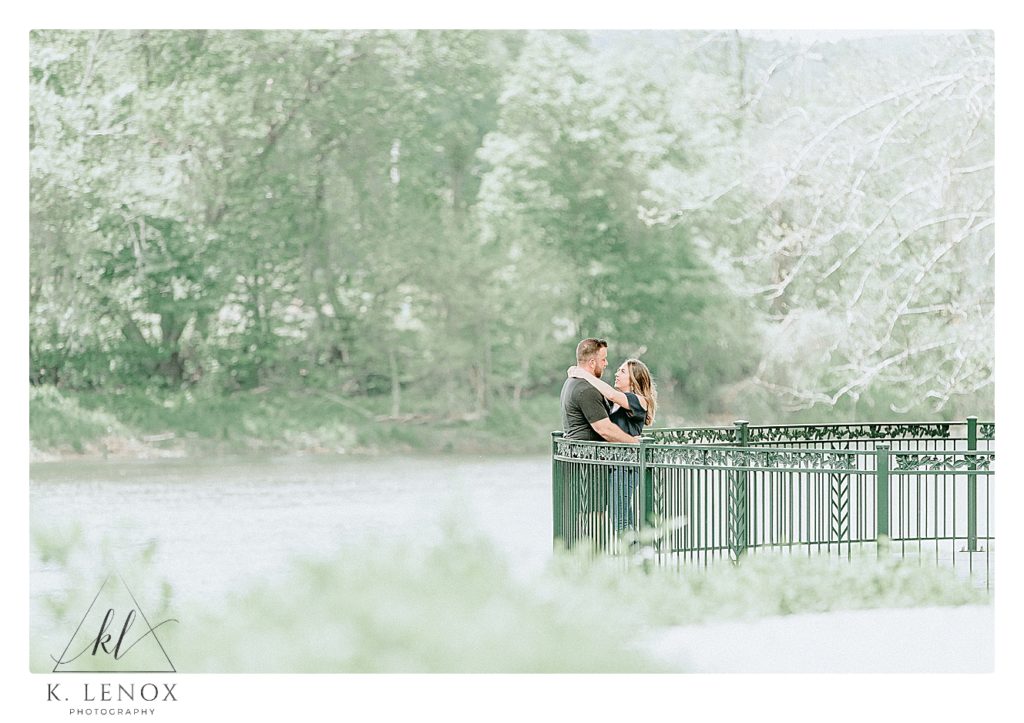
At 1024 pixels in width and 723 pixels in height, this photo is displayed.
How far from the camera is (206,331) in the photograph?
25406 millimetres

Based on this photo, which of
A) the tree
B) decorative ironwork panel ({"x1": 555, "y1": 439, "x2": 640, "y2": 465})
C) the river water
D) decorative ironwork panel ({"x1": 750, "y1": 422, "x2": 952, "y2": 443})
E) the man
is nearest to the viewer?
decorative ironwork panel ({"x1": 555, "y1": 439, "x2": 640, "y2": 465})

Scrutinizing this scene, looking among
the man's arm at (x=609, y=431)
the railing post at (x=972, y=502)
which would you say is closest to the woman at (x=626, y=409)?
the man's arm at (x=609, y=431)

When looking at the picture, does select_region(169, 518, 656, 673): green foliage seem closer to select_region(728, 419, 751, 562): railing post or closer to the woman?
the woman

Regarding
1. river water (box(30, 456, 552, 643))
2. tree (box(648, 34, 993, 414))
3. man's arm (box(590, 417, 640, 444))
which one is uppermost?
tree (box(648, 34, 993, 414))

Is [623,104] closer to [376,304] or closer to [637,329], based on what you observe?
[637,329]

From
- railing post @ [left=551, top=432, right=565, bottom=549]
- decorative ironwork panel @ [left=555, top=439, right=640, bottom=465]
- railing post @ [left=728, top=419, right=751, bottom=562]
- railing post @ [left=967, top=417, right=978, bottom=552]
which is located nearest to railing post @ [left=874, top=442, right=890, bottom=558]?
railing post @ [left=967, top=417, right=978, bottom=552]

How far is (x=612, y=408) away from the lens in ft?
28.8

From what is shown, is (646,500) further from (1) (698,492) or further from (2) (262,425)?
(2) (262,425)

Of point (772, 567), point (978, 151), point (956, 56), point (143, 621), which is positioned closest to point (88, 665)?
point (143, 621)

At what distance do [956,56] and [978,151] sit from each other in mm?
2605

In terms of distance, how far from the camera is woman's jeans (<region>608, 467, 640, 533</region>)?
8328 mm

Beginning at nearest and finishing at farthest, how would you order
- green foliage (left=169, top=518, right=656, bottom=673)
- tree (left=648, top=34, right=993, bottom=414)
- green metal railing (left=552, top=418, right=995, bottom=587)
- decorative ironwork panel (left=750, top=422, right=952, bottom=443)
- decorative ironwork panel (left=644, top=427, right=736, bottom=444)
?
green foliage (left=169, top=518, right=656, bottom=673)
green metal railing (left=552, top=418, right=995, bottom=587)
decorative ironwork panel (left=644, top=427, right=736, bottom=444)
decorative ironwork panel (left=750, top=422, right=952, bottom=443)
tree (left=648, top=34, right=993, bottom=414)

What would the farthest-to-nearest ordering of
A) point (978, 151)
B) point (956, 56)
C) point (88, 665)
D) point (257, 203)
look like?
1. point (257, 203)
2. point (978, 151)
3. point (956, 56)
4. point (88, 665)

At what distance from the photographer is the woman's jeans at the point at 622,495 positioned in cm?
833
